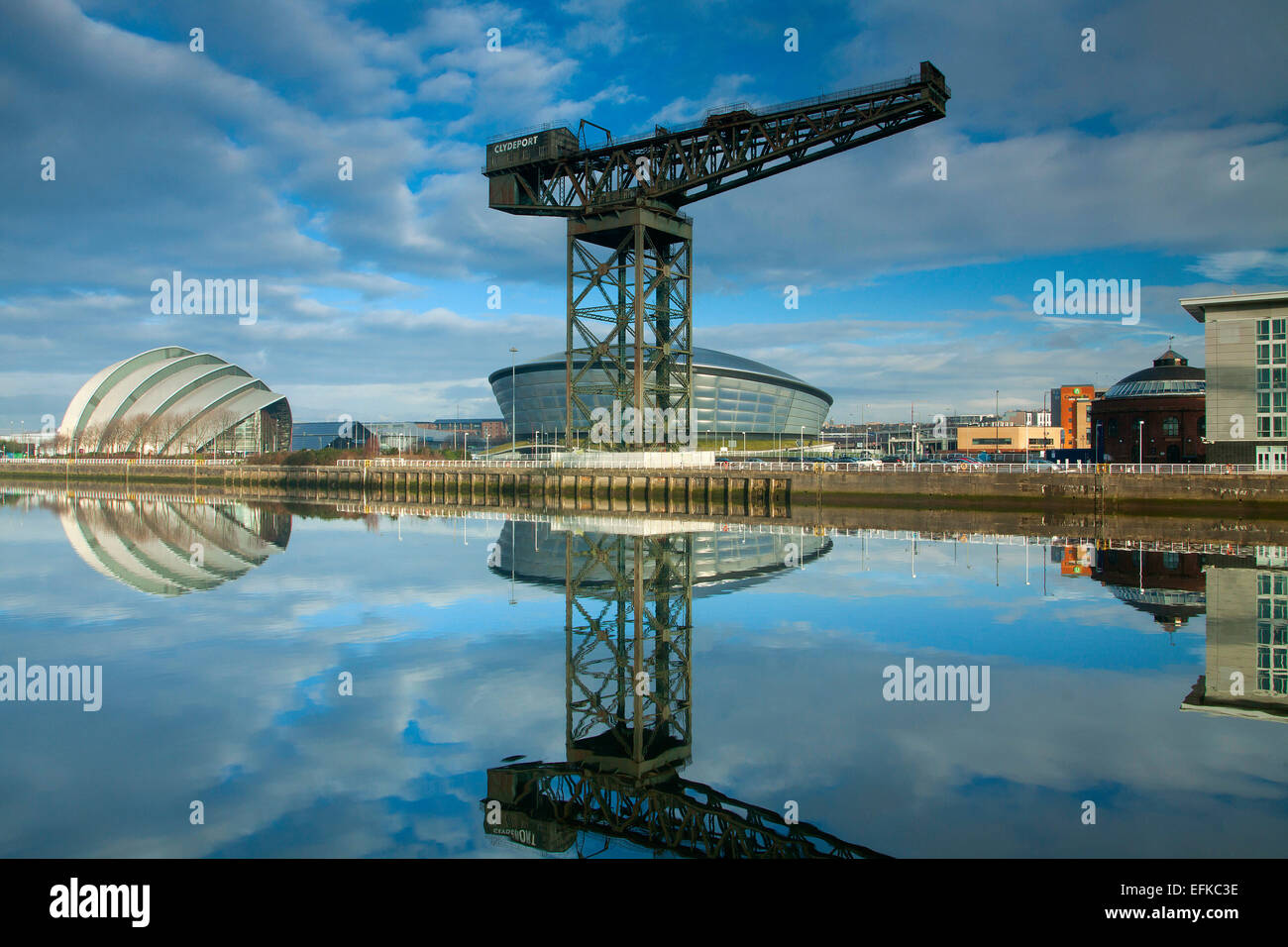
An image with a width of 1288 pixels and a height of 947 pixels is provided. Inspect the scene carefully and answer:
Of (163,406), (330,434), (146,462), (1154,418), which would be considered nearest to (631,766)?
(1154,418)

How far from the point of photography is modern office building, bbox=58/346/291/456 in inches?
4131

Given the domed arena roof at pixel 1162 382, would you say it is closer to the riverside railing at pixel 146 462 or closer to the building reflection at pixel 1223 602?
the building reflection at pixel 1223 602

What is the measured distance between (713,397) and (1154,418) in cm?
4104

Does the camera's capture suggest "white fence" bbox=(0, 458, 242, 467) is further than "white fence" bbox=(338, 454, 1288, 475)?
Yes

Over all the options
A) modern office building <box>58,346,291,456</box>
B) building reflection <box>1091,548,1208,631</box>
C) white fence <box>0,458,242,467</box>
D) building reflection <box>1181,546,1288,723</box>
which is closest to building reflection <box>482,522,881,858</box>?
building reflection <box>1181,546,1288,723</box>

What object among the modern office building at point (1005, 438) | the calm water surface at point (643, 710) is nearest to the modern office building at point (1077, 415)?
the modern office building at point (1005, 438)

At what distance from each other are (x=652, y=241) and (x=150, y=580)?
2806cm

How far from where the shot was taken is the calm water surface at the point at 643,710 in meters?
6.90

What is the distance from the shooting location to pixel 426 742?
8930 millimetres

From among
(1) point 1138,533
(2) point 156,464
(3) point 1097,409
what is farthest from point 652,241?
(2) point 156,464

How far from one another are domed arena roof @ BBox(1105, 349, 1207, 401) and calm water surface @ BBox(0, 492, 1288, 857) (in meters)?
49.1

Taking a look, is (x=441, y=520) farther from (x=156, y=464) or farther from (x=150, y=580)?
(x=156, y=464)

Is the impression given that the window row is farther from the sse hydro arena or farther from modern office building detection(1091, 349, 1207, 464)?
the sse hydro arena

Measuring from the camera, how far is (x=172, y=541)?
31.6 metres
